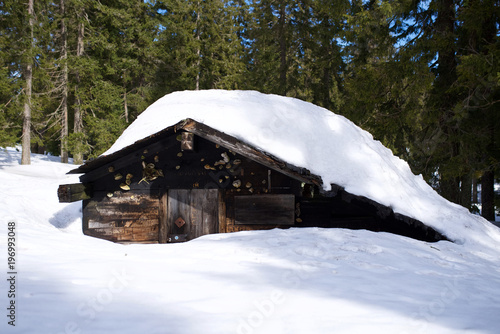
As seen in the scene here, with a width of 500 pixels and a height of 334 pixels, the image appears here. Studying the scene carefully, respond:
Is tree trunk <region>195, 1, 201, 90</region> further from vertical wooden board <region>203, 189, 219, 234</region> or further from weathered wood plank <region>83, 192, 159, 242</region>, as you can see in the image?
vertical wooden board <region>203, 189, 219, 234</region>

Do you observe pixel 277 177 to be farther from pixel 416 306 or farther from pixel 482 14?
pixel 482 14

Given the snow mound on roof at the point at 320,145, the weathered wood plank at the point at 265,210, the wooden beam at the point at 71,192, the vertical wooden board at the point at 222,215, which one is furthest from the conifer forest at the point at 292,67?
the wooden beam at the point at 71,192

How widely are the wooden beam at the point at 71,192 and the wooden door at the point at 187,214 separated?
1541 mm

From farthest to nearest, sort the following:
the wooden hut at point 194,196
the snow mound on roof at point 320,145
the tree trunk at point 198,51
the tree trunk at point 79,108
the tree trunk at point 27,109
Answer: the tree trunk at point 198,51 < the tree trunk at point 79,108 < the tree trunk at point 27,109 < the wooden hut at point 194,196 < the snow mound on roof at point 320,145

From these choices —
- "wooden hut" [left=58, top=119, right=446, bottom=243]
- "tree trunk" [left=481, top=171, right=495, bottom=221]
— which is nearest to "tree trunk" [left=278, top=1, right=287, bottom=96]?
"tree trunk" [left=481, top=171, right=495, bottom=221]

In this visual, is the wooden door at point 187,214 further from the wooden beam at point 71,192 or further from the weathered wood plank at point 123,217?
the wooden beam at point 71,192

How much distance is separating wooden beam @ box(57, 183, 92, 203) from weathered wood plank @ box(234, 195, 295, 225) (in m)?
3.06

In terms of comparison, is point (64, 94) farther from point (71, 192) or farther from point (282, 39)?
point (71, 192)

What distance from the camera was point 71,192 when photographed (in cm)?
609

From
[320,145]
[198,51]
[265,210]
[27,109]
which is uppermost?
[198,51]

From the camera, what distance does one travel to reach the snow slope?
217 centimetres

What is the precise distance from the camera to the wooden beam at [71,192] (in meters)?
6.05

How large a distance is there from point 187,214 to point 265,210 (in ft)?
5.27

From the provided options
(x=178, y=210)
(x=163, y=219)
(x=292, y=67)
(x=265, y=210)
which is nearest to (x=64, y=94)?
(x=292, y=67)
